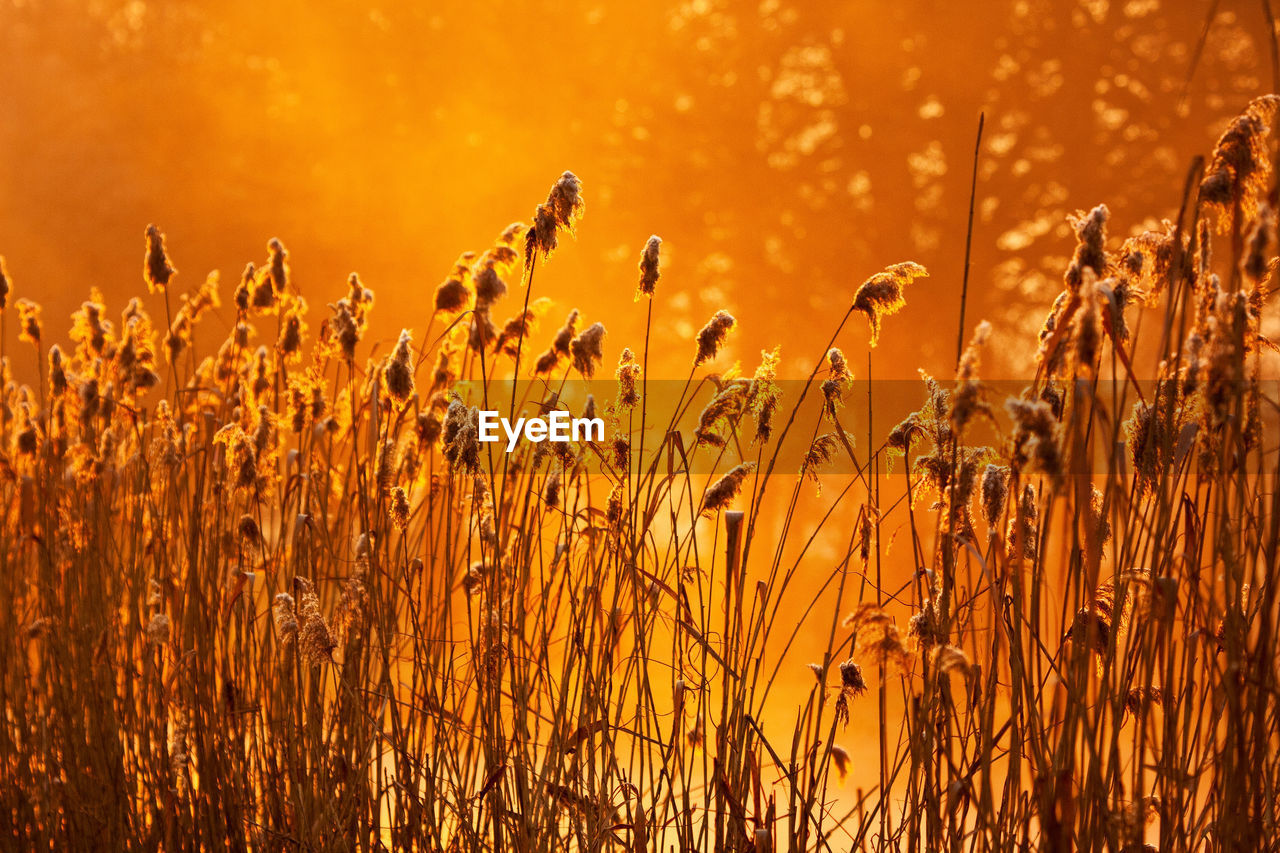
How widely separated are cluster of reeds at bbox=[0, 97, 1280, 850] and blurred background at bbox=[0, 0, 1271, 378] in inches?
219

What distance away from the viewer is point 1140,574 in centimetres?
126

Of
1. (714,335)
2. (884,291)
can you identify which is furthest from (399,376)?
(884,291)

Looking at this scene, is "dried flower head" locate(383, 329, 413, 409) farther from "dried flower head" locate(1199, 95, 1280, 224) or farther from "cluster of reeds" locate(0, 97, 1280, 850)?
"dried flower head" locate(1199, 95, 1280, 224)

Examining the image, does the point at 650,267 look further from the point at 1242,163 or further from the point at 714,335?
the point at 1242,163

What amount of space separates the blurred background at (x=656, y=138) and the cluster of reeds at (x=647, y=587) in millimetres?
5558

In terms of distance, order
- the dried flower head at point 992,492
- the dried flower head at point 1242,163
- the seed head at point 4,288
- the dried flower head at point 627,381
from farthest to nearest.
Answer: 1. the seed head at point 4,288
2. the dried flower head at point 627,381
3. the dried flower head at point 992,492
4. the dried flower head at point 1242,163

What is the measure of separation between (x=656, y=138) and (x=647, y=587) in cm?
764

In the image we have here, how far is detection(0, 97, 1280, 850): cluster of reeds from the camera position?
1145 millimetres

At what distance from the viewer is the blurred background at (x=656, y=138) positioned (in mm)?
8133

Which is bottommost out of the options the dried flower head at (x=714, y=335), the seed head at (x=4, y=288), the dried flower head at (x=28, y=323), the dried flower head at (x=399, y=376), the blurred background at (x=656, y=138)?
the dried flower head at (x=399, y=376)

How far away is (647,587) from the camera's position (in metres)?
1.71

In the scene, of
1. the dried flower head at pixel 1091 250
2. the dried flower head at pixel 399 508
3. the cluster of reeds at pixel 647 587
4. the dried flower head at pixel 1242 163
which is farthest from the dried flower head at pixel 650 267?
the dried flower head at pixel 1242 163

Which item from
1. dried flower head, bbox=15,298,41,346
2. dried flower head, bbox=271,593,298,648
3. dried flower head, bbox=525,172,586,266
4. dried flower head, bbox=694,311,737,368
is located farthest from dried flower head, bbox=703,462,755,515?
dried flower head, bbox=15,298,41,346

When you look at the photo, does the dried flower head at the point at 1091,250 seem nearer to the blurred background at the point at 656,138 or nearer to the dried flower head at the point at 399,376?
the dried flower head at the point at 399,376
